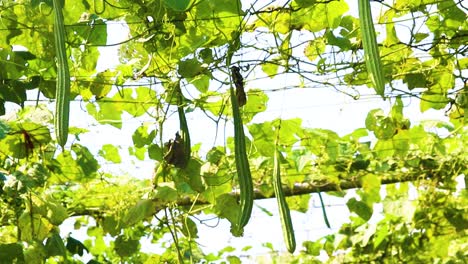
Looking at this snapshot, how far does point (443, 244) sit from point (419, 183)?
661mm

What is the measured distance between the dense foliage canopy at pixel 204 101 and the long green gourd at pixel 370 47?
17.8 inches

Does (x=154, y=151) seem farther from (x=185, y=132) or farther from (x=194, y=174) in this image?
(x=185, y=132)

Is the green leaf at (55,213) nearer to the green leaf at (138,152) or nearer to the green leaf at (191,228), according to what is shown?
the green leaf at (191,228)

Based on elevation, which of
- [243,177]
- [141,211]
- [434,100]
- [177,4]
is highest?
[177,4]

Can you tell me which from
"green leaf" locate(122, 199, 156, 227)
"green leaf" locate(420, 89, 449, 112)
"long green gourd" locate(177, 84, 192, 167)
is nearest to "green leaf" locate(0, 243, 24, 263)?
"green leaf" locate(122, 199, 156, 227)

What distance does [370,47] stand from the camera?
78.4 inches

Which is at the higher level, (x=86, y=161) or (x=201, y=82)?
(x=201, y=82)

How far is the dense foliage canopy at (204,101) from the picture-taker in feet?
9.80

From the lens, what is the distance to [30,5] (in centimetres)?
272

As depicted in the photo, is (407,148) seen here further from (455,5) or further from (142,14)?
(142,14)

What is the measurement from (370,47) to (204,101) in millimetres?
1446

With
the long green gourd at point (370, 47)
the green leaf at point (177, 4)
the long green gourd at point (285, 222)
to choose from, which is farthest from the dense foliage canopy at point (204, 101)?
the long green gourd at point (370, 47)

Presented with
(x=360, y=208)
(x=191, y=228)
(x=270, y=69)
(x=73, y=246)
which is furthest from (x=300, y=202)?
(x=270, y=69)

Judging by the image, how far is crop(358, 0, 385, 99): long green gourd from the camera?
77.0 inches
